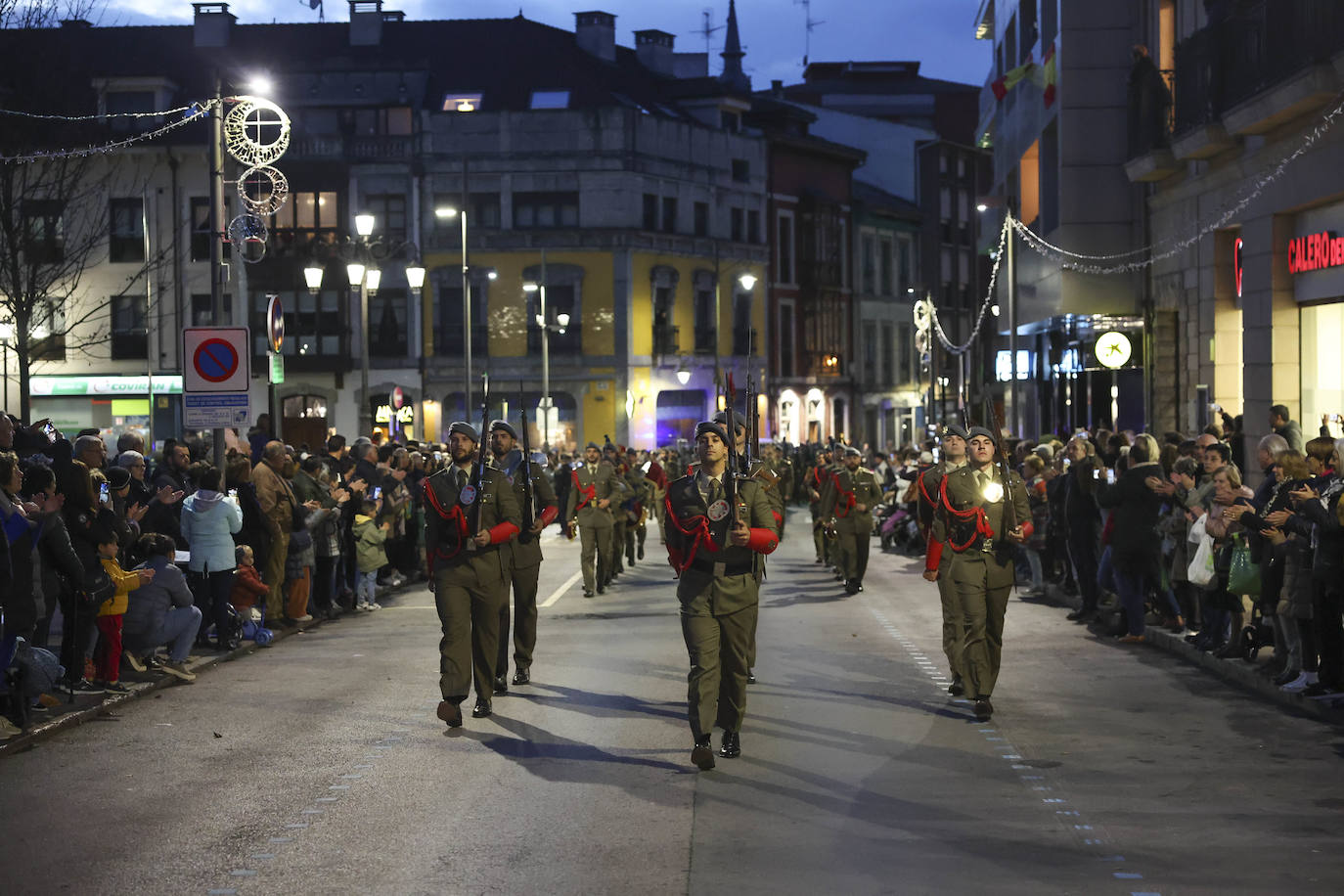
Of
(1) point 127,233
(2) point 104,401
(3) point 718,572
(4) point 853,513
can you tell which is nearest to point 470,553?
(3) point 718,572

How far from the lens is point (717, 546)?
11.0 metres

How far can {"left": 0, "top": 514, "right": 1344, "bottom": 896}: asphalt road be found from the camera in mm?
8062

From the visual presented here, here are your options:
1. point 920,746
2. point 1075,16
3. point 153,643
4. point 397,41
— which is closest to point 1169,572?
point 920,746

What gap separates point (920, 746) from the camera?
11.4 metres

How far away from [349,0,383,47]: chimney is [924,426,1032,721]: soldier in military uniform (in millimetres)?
54716

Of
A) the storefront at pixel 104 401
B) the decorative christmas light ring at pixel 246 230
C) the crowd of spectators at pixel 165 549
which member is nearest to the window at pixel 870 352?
the storefront at pixel 104 401

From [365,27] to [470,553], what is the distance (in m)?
54.6

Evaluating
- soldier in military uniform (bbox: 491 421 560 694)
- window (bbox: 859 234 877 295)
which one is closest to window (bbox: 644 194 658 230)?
window (bbox: 859 234 877 295)

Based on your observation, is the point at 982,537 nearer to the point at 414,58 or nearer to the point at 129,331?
the point at 129,331

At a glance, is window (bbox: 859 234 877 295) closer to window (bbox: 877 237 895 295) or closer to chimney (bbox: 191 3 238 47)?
window (bbox: 877 237 895 295)

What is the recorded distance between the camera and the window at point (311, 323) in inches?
2378

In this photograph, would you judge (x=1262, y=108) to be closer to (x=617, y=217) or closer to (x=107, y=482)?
(x=107, y=482)

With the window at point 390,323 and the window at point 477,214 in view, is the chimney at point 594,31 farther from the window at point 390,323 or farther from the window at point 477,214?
the window at point 390,323

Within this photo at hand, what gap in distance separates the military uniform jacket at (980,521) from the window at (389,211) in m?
50.2
